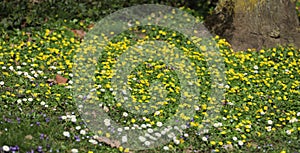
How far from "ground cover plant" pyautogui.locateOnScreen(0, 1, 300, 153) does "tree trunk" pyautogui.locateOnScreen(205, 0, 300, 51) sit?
0.15 metres

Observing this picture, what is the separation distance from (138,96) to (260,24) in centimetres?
232

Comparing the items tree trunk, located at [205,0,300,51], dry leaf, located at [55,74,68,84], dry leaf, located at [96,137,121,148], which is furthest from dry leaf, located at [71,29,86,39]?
dry leaf, located at [96,137,121,148]

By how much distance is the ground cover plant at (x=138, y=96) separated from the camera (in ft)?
14.3

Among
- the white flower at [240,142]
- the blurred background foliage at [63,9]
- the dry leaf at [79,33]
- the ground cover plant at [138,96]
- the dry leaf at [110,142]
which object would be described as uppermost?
the blurred background foliage at [63,9]

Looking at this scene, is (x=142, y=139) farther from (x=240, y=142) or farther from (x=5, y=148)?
(x=5, y=148)

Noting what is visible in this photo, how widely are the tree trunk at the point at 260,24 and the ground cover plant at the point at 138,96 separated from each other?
0.15 meters

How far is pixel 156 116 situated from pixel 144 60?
1.25 meters

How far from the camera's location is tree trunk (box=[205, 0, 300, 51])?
6.36 metres

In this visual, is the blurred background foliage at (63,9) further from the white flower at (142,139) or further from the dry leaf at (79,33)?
the white flower at (142,139)

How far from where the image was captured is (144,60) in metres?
5.91

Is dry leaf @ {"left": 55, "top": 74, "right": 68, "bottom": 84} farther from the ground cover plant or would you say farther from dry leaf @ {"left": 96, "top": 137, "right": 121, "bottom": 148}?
dry leaf @ {"left": 96, "top": 137, "right": 121, "bottom": 148}

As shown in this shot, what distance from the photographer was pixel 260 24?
20.9 feet

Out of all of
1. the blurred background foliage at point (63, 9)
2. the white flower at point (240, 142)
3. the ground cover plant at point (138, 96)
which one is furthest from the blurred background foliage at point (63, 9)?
the white flower at point (240, 142)

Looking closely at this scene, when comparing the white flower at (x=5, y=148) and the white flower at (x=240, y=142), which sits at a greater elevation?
the white flower at (x=5, y=148)
